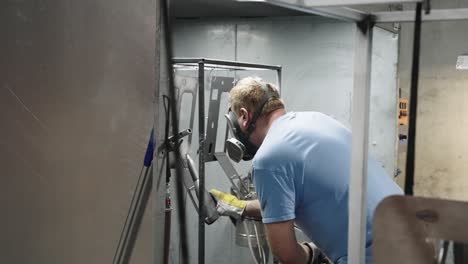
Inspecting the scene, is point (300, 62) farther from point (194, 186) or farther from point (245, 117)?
point (245, 117)

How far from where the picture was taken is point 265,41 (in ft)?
9.55

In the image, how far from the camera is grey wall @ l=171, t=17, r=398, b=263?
2662 millimetres

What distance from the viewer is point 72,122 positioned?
1.59 meters

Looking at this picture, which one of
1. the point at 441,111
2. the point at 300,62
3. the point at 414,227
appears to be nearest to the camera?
the point at 414,227

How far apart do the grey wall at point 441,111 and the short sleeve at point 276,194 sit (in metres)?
1.38

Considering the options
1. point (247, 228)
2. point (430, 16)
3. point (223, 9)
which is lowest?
point (247, 228)

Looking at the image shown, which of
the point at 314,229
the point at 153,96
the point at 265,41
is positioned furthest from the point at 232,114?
the point at 265,41

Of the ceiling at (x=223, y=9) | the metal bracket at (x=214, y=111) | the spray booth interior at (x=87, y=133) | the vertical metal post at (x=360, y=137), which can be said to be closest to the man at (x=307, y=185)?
the spray booth interior at (x=87, y=133)

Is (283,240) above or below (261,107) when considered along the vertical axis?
below

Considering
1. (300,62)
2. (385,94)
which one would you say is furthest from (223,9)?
(385,94)

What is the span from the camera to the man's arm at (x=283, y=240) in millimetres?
1446

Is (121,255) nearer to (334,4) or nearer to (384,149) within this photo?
(334,4)

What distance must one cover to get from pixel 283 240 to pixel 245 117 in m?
0.49

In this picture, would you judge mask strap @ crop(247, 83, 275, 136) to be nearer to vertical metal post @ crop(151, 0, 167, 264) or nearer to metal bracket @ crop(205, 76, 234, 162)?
vertical metal post @ crop(151, 0, 167, 264)
